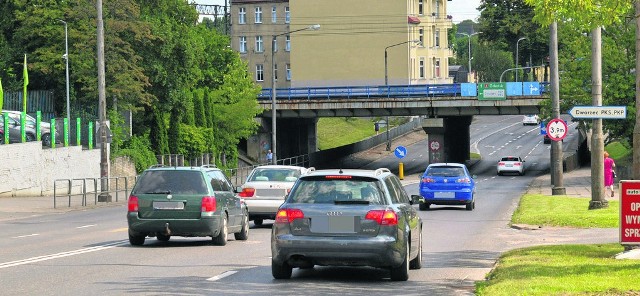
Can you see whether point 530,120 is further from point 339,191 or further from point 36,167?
point 339,191

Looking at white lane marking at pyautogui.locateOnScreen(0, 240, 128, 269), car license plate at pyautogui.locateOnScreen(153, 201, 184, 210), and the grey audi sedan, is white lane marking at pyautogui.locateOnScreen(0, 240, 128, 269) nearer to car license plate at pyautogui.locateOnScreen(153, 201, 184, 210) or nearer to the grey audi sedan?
car license plate at pyautogui.locateOnScreen(153, 201, 184, 210)

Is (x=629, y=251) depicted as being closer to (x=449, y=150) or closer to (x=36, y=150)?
(x=36, y=150)

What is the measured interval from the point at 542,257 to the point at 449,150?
→ 7868cm

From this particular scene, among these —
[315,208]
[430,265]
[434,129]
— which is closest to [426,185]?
[430,265]

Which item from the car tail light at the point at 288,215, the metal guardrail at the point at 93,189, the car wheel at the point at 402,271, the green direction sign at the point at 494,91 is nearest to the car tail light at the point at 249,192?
the car wheel at the point at 402,271

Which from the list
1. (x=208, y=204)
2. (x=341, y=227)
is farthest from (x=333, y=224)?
(x=208, y=204)

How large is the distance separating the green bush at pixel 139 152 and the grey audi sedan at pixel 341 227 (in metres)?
53.3

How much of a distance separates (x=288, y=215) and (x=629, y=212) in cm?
510

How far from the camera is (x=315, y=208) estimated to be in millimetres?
16453

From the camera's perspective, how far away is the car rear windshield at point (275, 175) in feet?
102

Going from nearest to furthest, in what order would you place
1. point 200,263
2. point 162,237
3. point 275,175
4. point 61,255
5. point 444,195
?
point 200,263 < point 61,255 < point 162,237 < point 275,175 < point 444,195

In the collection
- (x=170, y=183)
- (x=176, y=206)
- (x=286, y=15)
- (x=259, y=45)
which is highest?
(x=286, y=15)

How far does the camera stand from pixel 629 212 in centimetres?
1827

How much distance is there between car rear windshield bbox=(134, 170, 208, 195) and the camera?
23.6 m
